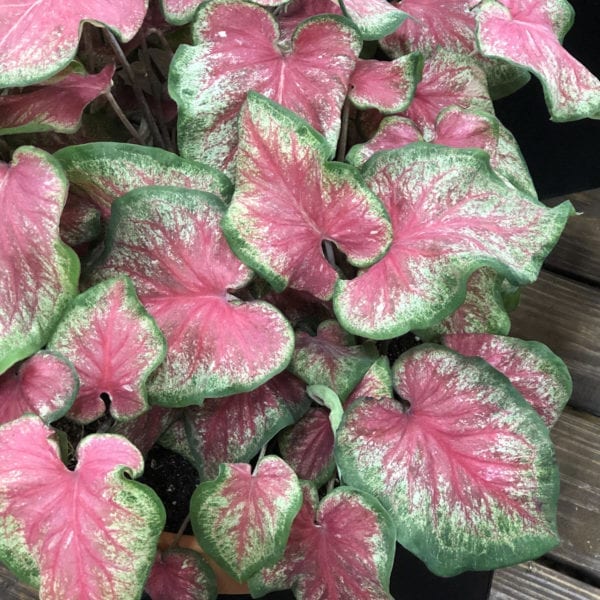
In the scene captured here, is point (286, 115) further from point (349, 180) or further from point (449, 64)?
point (449, 64)

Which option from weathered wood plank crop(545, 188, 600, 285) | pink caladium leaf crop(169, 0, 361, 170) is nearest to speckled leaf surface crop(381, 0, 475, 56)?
pink caladium leaf crop(169, 0, 361, 170)

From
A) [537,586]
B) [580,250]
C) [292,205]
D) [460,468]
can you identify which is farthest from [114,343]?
[580,250]

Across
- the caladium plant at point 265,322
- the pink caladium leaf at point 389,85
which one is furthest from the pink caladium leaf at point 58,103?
the pink caladium leaf at point 389,85

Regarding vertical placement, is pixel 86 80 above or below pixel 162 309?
above

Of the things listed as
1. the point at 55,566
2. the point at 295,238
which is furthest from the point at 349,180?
the point at 55,566

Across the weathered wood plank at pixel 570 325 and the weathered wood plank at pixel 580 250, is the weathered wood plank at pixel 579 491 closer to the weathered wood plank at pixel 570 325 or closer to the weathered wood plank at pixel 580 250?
the weathered wood plank at pixel 570 325

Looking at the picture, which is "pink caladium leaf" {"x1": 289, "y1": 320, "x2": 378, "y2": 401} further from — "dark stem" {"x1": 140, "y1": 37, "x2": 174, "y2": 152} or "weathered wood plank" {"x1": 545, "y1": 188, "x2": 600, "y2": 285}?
"weathered wood plank" {"x1": 545, "y1": 188, "x2": 600, "y2": 285}
